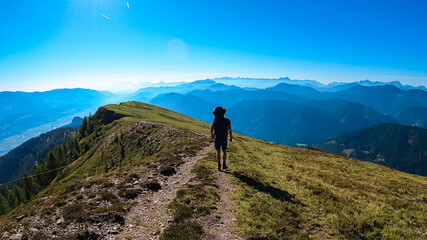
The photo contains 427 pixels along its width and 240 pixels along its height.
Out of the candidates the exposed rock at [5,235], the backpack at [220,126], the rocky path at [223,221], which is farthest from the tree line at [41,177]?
the rocky path at [223,221]

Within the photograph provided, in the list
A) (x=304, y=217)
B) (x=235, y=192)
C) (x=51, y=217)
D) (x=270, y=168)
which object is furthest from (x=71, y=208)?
(x=270, y=168)

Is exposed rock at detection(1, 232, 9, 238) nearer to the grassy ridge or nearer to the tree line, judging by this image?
the grassy ridge

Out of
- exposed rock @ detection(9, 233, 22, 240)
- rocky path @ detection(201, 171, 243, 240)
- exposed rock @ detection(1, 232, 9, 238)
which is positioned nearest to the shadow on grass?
rocky path @ detection(201, 171, 243, 240)

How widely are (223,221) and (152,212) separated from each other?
14.4 feet

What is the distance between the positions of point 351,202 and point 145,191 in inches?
582

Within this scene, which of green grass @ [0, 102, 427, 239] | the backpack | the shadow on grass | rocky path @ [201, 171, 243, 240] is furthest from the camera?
the backpack

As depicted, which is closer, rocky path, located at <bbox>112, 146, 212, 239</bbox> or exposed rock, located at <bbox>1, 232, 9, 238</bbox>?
rocky path, located at <bbox>112, 146, 212, 239</bbox>

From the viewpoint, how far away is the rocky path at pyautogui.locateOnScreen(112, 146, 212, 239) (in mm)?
9633

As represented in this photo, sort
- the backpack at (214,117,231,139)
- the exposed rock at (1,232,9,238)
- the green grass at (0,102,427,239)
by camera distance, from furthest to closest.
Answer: the backpack at (214,117,231,139), the green grass at (0,102,427,239), the exposed rock at (1,232,9,238)

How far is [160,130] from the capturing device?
48.7 meters

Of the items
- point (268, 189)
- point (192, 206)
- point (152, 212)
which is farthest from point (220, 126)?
point (152, 212)

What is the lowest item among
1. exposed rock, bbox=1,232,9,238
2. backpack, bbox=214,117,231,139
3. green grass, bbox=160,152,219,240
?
exposed rock, bbox=1,232,9,238

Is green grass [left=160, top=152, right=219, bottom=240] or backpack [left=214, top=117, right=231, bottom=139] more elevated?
backpack [left=214, top=117, right=231, bottom=139]

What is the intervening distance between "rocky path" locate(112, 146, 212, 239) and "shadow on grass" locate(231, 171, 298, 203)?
4.61m
